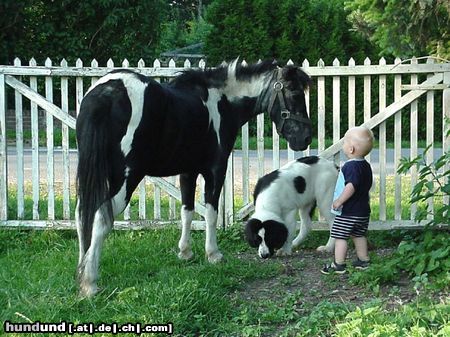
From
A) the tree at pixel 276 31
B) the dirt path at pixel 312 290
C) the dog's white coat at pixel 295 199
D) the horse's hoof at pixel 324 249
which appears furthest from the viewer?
the tree at pixel 276 31

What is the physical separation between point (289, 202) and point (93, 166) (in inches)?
96.9

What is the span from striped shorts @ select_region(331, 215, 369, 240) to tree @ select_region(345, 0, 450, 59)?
2.73 meters

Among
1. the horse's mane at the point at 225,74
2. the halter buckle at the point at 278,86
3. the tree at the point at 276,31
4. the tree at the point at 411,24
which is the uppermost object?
the tree at the point at 276,31

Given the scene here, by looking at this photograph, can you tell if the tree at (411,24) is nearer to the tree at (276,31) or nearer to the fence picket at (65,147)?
the fence picket at (65,147)

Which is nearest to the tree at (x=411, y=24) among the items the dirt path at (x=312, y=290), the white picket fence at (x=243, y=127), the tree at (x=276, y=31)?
the white picket fence at (x=243, y=127)

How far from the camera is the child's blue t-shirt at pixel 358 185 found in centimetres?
586

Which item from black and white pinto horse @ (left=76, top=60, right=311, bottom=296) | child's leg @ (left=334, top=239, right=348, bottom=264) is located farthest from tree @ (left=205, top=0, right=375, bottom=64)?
child's leg @ (left=334, top=239, right=348, bottom=264)

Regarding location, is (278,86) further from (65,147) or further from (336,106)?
(65,147)

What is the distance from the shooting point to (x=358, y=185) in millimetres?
5859

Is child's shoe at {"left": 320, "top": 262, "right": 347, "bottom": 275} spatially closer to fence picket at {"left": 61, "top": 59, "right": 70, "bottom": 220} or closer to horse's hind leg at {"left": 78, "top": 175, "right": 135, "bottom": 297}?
horse's hind leg at {"left": 78, "top": 175, "right": 135, "bottom": 297}

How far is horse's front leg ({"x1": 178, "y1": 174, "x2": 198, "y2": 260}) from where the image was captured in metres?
6.41

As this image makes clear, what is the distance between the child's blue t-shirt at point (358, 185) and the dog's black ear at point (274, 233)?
30.4 inches

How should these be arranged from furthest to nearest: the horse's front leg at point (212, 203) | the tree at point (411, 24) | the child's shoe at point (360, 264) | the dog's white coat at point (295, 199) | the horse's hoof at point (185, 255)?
the tree at point (411, 24) → the dog's white coat at point (295, 199) → the horse's hoof at point (185, 255) → the horse's front leg at point (212, 203) → the child's shoe at point (360, 264)

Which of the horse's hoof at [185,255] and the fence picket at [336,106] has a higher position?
the fence picket at [336,106]
